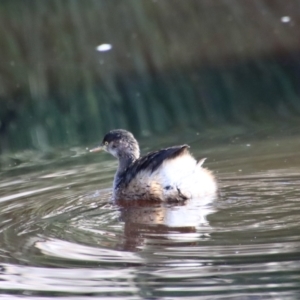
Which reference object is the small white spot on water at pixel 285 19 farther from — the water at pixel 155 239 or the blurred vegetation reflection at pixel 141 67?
the water at pixel 155 239

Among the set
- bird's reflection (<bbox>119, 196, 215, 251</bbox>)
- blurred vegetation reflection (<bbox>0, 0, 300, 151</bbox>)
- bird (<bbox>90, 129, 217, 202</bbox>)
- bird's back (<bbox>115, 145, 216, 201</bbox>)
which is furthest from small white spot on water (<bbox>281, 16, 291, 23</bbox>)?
bird's reflection (<bbox>119, 196, 215, 251</bbox>)

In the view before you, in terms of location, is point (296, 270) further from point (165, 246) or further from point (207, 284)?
point (165, 246)

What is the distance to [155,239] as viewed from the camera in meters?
6.06

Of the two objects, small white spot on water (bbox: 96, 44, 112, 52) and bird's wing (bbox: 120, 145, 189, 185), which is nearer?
bird's wing (bbox: 120, 145, 189, 185)

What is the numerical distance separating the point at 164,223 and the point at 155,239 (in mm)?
520

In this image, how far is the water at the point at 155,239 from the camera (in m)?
4.99

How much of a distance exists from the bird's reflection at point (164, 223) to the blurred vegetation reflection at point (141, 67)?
4025 mm

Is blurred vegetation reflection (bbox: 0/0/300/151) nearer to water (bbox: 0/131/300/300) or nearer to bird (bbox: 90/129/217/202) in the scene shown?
water (bbox: 0/131/300/300)

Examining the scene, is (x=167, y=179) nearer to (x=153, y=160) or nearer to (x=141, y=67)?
(x=153, y=160)

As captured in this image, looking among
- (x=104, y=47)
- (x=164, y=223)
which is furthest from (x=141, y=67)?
(x=164, y=223)

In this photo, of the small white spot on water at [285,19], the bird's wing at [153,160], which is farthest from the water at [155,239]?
the small white spot on water at [285,19]

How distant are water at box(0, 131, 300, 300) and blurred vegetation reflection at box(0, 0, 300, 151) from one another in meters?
3.14

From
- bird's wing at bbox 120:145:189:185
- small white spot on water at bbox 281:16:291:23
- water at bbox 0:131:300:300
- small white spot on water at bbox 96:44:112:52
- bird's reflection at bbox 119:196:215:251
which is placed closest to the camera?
water at bbox 0:131:300:300

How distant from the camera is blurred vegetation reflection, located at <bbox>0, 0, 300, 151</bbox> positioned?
1214cm
